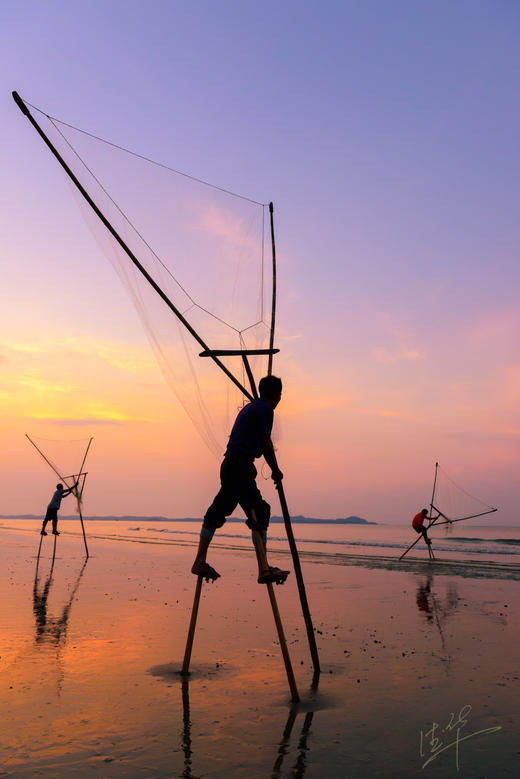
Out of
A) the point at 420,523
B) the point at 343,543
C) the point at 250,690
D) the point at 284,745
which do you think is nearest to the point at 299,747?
the point at 284,745

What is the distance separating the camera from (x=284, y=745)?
442 centimetres

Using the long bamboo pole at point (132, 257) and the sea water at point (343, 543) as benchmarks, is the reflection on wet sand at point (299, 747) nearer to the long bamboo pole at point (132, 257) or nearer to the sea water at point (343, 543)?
the long bamboo pole at point (132, 257)

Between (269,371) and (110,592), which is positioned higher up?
(269,371)

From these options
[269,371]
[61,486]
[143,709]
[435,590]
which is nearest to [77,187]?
[269,371]

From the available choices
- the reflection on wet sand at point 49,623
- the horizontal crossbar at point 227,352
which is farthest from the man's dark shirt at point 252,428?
the reflection on wet sand at point 49,623

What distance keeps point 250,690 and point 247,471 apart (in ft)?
6.90

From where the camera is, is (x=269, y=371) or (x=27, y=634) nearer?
(x=269, y=371)

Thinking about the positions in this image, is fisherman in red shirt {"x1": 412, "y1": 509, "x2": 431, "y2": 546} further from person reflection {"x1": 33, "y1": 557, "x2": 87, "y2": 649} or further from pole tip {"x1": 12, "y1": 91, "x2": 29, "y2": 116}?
pole tip {"x1": 12, "y1": 91, "x2": 29, "y2": 116}

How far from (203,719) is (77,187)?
18.7ft

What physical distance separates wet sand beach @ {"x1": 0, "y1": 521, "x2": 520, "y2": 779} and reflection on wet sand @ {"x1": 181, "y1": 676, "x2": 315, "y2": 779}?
0.05ft

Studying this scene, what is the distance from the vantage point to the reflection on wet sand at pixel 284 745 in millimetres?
3922

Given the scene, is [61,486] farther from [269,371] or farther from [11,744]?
[11,744]

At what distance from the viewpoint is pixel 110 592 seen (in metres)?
13.1

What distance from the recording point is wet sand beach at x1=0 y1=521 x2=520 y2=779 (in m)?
4.16
